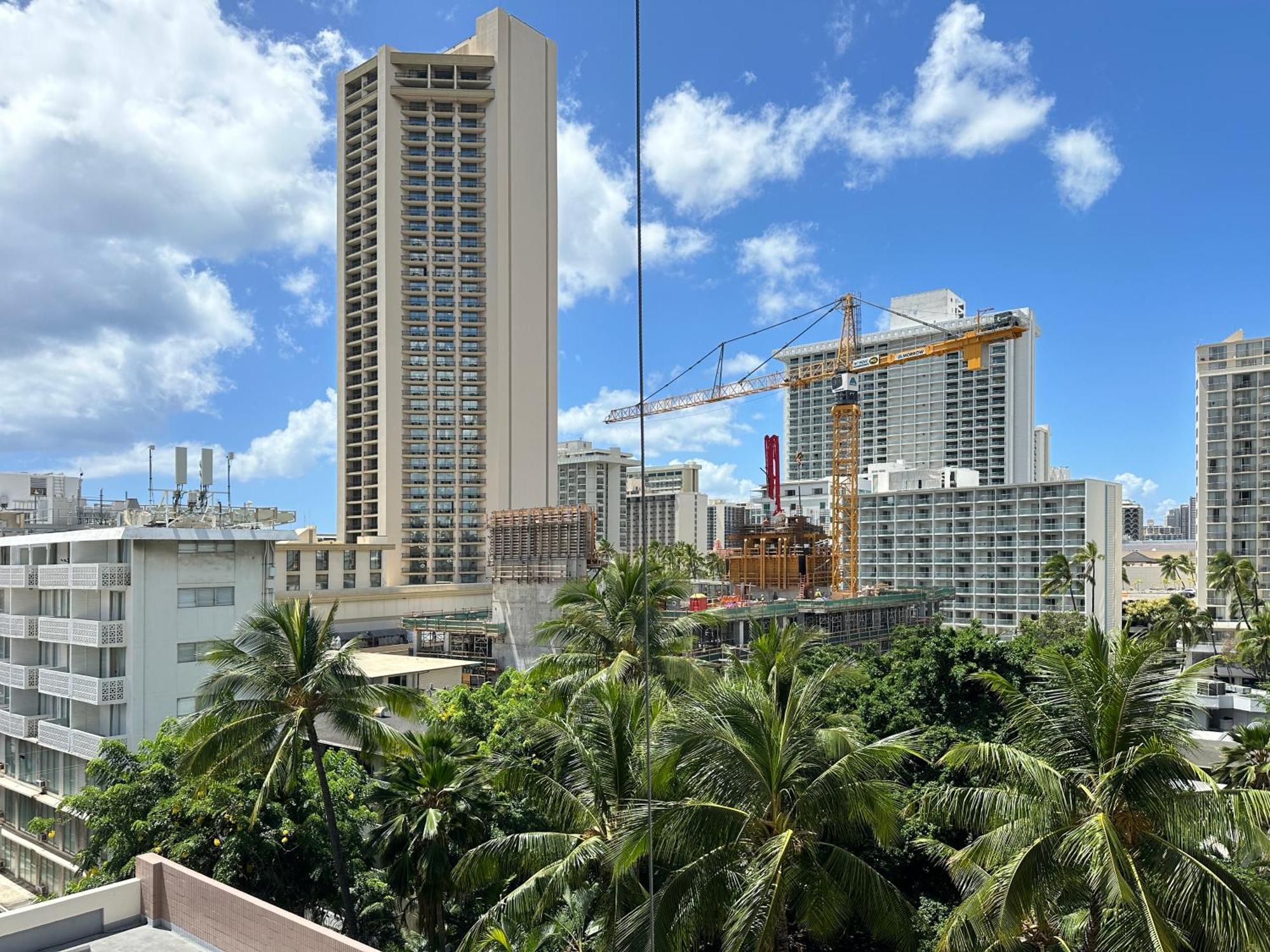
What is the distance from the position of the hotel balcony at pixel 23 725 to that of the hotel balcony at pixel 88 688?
200 cm

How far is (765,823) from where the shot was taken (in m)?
10.5

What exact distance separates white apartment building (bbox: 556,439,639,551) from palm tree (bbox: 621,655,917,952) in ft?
442

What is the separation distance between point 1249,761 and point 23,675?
119 ft

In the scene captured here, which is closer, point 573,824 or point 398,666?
point 573,824

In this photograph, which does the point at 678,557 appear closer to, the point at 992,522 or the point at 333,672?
the point at 992,522

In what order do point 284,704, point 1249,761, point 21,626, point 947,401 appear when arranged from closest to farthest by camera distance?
point 284,704, point 1249,761, point 21,626, point 947,401

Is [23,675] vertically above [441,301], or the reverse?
[441,301]

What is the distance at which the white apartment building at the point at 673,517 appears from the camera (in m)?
160

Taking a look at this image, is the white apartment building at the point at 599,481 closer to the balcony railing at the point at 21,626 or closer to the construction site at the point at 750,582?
the construction site at the point at 750,582

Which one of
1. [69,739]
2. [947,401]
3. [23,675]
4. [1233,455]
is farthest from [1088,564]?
[23,675]

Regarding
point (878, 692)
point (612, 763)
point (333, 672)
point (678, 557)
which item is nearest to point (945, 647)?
point (878, 692)

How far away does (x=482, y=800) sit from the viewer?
15688 millimetres

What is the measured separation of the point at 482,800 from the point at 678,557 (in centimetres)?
7065

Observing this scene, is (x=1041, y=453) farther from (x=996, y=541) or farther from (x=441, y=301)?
(x=441, y=301)
